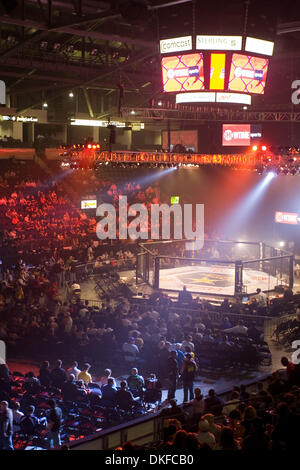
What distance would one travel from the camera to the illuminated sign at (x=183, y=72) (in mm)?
14391

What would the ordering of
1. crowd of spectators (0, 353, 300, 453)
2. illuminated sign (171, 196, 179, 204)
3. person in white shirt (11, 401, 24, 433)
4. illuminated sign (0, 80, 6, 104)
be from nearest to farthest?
crowd of spectators (0, 353, 300, 453) → person in white shirt (11, 401, 24, 433) → illuminated sign (0, 80, 6, 104) → illuminated sign (171, 196, 179, 204)

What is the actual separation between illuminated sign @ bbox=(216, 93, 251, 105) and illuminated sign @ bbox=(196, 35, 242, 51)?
178cm

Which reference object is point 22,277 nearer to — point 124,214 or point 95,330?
point 95,330

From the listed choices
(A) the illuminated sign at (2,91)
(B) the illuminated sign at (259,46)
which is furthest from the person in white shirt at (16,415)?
(A) the illuminated sign at (2,91)

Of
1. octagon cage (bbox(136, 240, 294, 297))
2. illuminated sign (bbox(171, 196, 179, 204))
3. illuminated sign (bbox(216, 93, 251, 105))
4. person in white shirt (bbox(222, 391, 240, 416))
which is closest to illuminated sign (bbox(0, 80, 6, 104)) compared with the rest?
illuminated sign (bbox(171, 196, 179, 204))

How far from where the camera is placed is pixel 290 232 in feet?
96.0

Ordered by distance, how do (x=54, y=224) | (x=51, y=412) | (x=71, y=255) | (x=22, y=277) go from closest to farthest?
(x=51, y=412) → (x=22, y=277) → (x=71, y=255) → (x=54, y=224)

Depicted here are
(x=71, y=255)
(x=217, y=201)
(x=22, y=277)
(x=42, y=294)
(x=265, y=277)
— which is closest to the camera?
(x=42, y=294)

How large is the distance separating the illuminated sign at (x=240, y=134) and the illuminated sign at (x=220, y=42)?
1332cm

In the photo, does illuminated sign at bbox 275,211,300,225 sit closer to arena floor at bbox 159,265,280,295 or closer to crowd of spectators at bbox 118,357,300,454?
arena floor at bbox 159,265,280,295

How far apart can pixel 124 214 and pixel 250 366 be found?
16963 mm

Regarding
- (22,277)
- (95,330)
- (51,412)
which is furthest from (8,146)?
(51,412)

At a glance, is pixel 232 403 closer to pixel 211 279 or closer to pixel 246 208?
pixel 211 279

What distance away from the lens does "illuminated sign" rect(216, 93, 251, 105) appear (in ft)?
50.8
